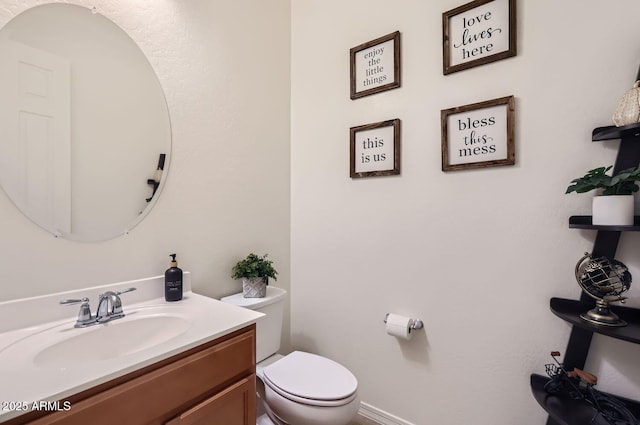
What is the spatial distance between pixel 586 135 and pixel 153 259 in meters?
1.94

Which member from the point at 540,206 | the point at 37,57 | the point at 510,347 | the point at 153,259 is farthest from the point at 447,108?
the point at 37,57

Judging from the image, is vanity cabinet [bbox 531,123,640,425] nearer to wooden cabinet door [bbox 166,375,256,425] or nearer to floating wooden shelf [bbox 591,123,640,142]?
floating wooden shelf [bbox 591,123,640,142]

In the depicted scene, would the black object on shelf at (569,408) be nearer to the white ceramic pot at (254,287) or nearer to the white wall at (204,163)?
the white ceramic pot at (254,287)

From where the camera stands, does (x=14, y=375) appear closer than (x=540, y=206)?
Yes

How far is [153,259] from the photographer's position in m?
1.41

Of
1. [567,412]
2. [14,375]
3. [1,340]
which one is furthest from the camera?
[567,412]

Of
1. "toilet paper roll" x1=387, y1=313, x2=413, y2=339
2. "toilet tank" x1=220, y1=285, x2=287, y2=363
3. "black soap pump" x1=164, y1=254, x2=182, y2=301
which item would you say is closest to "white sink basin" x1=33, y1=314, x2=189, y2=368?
"black soap pump" x1=164, y1=254, x2=182, y2=301

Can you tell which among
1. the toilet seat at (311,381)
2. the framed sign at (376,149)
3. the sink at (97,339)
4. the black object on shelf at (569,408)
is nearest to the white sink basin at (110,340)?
the sink at (97,339)

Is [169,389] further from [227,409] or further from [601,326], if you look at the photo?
[601,326]

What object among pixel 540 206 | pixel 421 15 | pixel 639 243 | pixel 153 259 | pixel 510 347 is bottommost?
pixel 510 347

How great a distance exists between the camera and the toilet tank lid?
1.54 meters

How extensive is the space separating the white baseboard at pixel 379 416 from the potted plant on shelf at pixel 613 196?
1.37m

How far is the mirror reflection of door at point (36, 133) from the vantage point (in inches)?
41.1

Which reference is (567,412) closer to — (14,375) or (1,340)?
(14,375)
